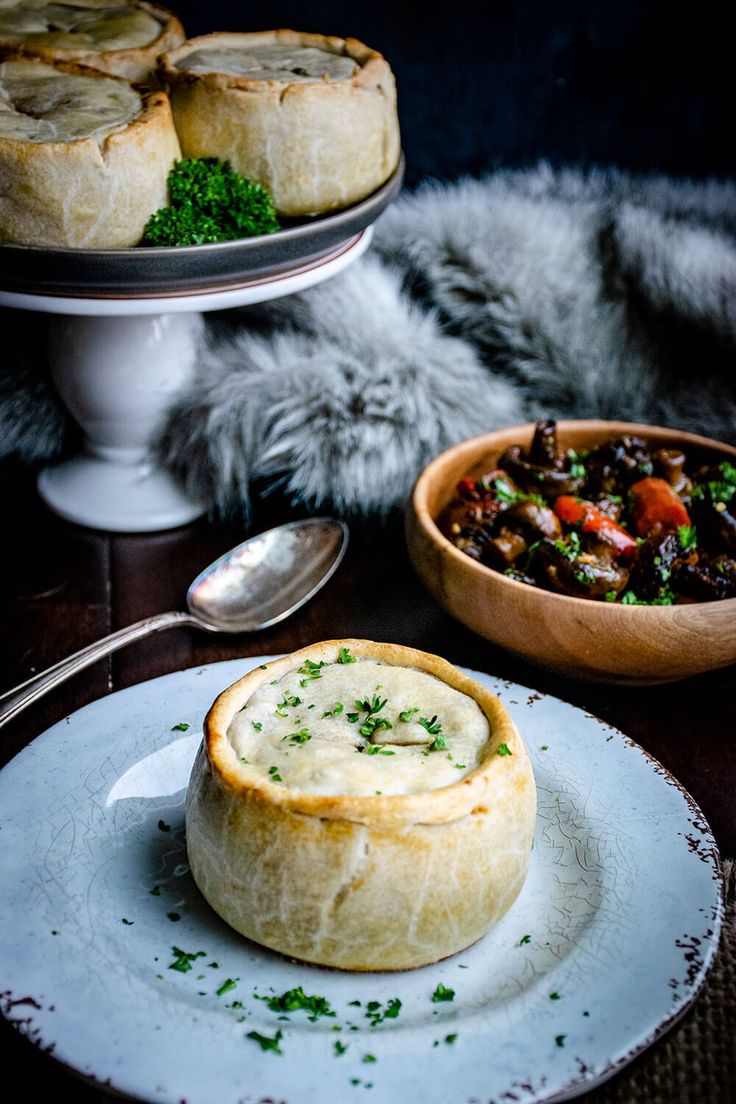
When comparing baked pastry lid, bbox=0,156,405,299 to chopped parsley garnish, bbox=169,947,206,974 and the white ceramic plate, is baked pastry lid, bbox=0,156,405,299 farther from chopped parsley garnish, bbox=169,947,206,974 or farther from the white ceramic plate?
chopped parsley garnish, bbox=169,947,206,974

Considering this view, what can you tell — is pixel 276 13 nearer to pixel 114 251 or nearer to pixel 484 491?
pixel 114 251

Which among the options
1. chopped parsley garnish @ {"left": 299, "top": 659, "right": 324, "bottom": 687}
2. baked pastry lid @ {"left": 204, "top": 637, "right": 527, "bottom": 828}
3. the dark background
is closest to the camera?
baked pastry lid @ {"left": 204, "top": 637, "right": 527, "bottom": 828}

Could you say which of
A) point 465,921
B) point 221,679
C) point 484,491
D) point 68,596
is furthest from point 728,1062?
point 68,596

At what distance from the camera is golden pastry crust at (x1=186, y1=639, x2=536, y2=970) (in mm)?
958

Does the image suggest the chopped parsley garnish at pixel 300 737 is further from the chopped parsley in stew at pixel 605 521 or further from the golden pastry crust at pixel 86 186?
the golden pastry crust at pixel 86 186

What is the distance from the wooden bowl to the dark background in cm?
144

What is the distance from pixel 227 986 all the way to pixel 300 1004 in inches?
2.6

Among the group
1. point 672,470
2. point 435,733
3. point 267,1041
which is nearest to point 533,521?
point 672,470

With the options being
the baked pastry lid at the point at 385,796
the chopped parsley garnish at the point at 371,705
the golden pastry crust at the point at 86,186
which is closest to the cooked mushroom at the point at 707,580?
the baked pastry lid at the point at 385,796

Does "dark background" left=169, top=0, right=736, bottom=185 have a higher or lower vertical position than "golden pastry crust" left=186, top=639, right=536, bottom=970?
higher

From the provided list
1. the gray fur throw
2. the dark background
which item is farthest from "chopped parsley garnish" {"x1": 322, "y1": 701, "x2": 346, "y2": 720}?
the dark background

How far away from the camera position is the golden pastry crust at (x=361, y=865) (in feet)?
3.14

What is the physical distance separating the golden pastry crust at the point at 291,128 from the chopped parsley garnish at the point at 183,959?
119 cm

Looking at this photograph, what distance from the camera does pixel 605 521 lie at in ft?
5.10
